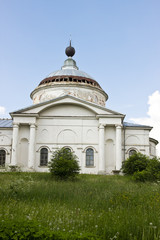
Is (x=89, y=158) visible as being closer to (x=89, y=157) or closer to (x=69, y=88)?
(x=89, y=157)

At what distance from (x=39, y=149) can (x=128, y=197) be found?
68.2ft

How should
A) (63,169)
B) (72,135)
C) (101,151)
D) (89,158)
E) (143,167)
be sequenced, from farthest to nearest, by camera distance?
1. (72,135)
2. (89,158)
3. (101,151)
4. (143,167)
5. (63,169)

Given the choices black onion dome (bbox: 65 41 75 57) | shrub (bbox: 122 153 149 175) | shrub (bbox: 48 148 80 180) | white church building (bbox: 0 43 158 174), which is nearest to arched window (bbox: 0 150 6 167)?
white church building (bbox: 0 43 158 174)

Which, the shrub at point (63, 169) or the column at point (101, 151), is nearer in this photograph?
the shrub at point (63, 169)

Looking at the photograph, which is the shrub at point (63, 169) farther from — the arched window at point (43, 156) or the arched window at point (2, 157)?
the arched window at point (2, 157)

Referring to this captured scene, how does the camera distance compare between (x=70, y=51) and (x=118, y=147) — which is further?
(x=70, y=51)

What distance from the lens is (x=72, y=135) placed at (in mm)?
31969

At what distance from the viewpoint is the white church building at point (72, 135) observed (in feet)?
102

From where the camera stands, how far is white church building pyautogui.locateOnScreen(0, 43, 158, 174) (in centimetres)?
3106

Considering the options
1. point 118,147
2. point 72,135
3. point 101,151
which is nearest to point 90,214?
point 101,151

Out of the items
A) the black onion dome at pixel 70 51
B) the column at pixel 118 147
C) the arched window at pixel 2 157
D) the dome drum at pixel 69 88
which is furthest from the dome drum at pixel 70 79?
the arched window at pixel 2 157

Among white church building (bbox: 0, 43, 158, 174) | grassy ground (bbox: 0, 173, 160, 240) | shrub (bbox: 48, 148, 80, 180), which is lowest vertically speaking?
grassy ground (bbox: 0, 173, 160, 240)

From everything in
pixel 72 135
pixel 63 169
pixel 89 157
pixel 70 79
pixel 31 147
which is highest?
pixel 70 79

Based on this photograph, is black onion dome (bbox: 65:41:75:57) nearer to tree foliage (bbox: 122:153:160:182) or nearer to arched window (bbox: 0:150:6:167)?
arched window (bbox: 0:150:6:167)
